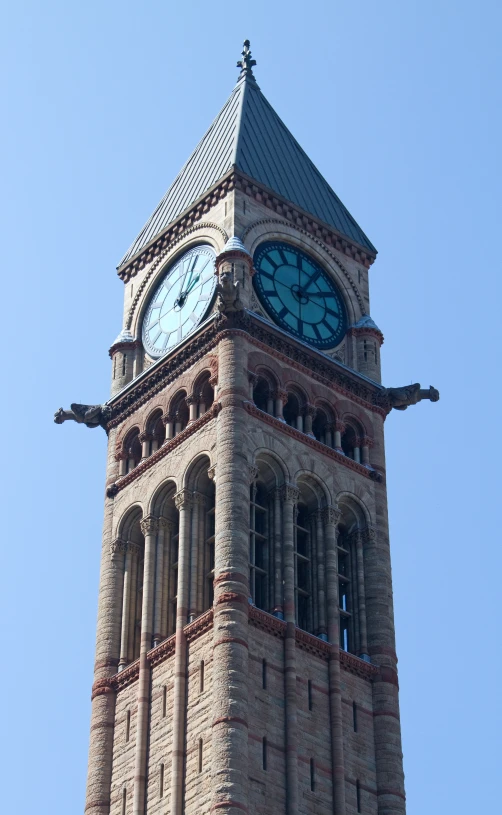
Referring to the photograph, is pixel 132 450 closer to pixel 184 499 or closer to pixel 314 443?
pixel 184 499

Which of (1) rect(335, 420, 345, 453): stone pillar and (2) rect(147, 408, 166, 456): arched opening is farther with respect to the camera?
(2) rect(147, 408, 166, 456): arched opening

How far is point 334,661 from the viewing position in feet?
199

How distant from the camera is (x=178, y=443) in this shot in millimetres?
65125

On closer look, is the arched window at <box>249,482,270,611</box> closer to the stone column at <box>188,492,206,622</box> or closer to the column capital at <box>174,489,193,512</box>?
the stone column at <box>188,492,206,622</box>

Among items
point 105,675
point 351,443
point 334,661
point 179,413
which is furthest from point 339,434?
point 105,675

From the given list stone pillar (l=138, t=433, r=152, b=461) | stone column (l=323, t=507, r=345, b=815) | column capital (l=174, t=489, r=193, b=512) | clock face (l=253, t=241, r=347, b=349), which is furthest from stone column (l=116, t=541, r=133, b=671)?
clock face (l=253, t=241, r=347, b=349)

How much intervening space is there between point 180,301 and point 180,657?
50.0 feet

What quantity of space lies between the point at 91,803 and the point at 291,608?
27.1 feet

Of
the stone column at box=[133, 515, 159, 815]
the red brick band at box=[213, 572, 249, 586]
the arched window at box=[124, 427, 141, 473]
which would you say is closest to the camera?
the stone column at box=[133, 515, 159, 815]

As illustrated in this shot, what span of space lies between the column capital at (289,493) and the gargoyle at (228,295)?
6.16 m

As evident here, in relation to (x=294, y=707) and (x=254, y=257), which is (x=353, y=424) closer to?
(x=254, y=257)

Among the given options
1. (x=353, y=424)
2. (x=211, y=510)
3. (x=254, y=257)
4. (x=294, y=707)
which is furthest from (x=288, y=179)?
(x=294, y=707)

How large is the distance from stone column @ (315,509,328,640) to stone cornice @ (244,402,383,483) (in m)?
2.21

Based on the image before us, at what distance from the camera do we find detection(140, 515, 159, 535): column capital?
64312mm
